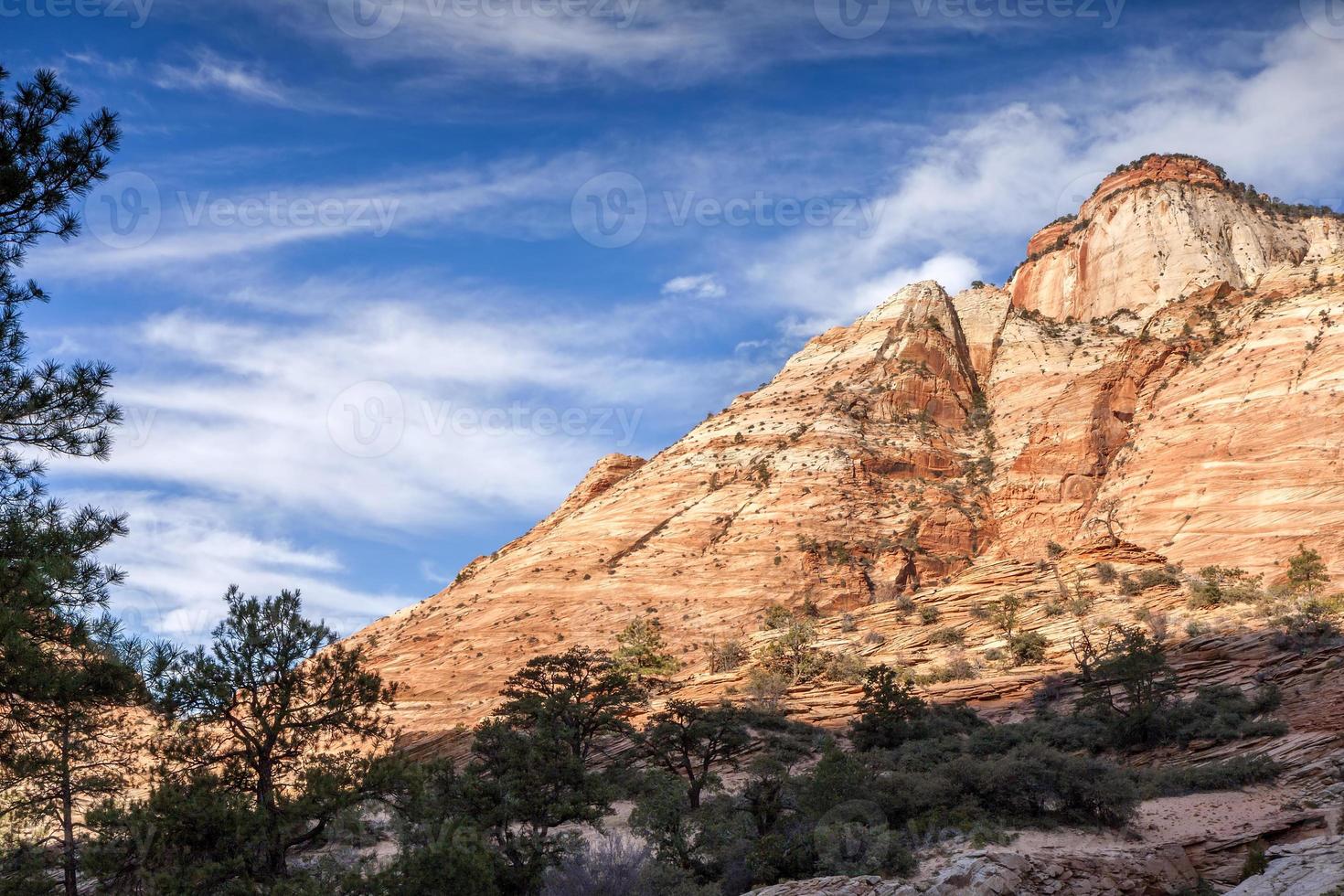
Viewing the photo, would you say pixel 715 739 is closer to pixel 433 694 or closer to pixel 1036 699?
pixel 1036 699

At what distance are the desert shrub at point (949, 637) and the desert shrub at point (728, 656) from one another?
8894 mm

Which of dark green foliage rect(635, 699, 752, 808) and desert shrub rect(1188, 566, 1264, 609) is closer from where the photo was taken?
dark green foliage rect(635, 699, 752, 808)

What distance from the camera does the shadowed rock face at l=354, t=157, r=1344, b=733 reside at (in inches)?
1865

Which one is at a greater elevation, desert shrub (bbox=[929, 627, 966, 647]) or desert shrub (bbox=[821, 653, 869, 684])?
desert shrub (bbox=[929, 627, 966, 647])

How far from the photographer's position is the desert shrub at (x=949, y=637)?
40.2 metres

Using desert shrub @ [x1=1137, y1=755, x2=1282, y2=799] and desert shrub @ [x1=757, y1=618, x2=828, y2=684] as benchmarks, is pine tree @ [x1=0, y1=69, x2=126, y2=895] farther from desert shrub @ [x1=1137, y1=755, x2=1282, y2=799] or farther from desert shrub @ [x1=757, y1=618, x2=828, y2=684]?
desert shrub @ [x1=757, y1=618, x2=828, y2=684]

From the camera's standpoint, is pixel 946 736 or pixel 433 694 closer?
pixel 946 736

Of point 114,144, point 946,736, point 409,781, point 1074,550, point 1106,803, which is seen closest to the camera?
point 114,144

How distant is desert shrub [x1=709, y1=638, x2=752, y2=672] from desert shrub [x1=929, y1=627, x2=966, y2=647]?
29.2ft

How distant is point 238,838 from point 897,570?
143ft

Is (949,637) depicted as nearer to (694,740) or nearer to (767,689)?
(767,689)

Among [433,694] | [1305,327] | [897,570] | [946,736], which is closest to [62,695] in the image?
[946,736]

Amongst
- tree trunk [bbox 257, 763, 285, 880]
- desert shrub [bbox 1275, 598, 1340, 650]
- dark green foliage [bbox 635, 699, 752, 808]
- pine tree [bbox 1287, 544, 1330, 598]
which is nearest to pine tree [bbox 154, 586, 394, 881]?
tree trunk [bbox 257, 763, 285, 880]

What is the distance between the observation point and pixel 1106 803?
20.0 m
